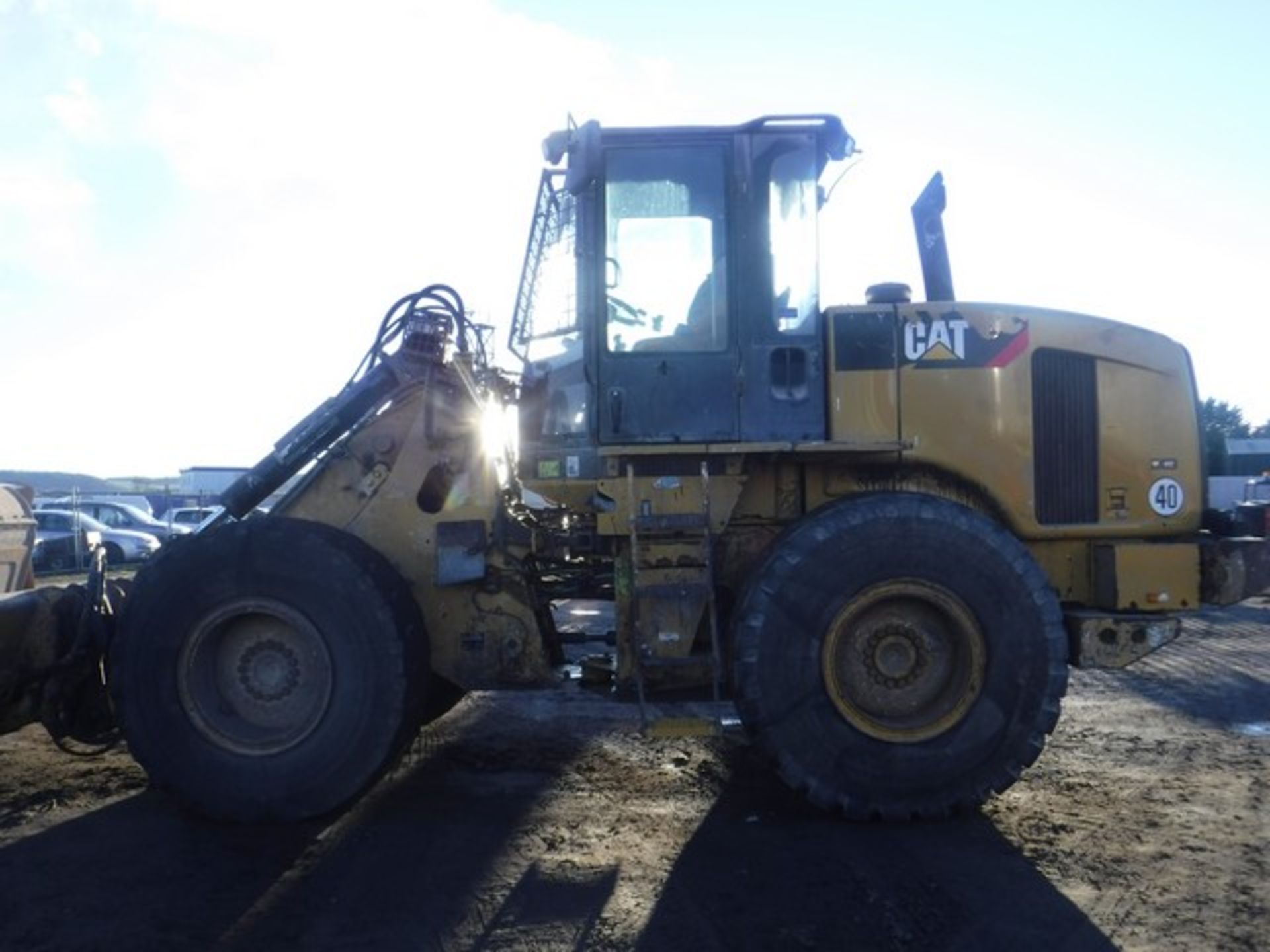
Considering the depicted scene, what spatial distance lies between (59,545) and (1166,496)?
2280cm

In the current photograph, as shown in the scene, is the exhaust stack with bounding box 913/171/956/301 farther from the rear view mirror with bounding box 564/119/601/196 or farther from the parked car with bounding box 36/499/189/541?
the parked car with bounding box 36/499/189/541

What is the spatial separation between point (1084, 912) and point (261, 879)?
3.52 metres

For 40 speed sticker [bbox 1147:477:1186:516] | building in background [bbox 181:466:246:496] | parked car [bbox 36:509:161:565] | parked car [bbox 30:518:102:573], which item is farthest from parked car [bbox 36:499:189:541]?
40 speed sticker [bbox 1147:477:1186:516]

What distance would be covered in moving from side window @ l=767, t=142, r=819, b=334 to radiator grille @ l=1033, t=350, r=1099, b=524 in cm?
134

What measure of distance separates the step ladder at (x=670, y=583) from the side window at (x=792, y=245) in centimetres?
96

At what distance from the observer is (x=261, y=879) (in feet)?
16.3

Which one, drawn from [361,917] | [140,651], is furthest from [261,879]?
[140,651]

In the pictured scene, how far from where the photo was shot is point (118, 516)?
27.8m

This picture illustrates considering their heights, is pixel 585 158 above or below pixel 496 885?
above

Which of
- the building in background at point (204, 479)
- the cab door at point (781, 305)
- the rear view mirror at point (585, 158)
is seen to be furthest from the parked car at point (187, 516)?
the cab door at point (781, 305)

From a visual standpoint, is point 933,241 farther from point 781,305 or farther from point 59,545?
point 59,545

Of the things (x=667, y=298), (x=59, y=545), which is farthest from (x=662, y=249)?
(x=59, y=545)

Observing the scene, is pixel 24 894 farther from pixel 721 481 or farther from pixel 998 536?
pixel 998 536

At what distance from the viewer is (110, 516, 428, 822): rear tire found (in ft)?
18.7
